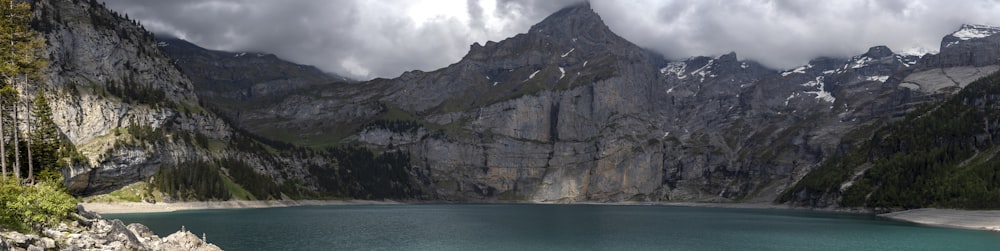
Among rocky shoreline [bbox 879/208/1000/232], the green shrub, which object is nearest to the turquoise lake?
rocky shoreline [bbox 879/208/1000/232]

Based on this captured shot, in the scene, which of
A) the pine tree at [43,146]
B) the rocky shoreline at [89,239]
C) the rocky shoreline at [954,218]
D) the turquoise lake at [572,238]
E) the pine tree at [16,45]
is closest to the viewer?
the rocky shoreline at [89,239]

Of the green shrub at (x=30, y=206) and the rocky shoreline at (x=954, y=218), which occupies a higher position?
the green shrub at (x=30, y=206)

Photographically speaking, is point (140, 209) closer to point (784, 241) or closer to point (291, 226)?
point (291, 226)

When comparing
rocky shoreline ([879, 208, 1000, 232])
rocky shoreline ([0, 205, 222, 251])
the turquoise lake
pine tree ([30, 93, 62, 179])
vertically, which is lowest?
rocky shoreline ([879, 208, 1000, 232])

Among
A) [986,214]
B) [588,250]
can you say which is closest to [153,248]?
[588,250]

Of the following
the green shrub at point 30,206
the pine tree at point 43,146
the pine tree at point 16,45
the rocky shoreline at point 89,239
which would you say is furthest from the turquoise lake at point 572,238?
the green shrub at point 30,206

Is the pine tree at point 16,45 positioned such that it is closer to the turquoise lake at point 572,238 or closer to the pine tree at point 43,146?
the turquoise lake at point 572,238

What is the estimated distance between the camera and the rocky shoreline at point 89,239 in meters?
43.1

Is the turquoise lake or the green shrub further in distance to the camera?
the turquoise lake

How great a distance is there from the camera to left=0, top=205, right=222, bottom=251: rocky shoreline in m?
43.1

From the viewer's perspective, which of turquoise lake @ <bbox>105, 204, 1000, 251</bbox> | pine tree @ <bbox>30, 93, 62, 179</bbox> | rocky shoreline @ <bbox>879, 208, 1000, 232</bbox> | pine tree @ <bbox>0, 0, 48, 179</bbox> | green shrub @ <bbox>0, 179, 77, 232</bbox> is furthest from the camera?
rocky shoreline @ <bbox>879, 208, 1000, 232</bbox>

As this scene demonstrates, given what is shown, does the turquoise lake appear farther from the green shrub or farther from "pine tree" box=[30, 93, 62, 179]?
the green shrub

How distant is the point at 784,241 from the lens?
108312mm

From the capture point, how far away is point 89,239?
51.6m
